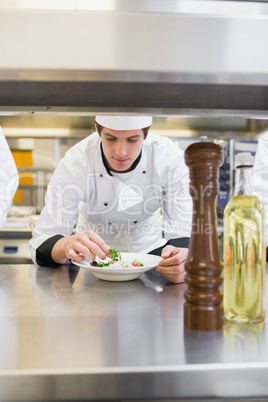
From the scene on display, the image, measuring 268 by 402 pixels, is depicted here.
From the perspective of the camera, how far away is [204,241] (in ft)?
1.94

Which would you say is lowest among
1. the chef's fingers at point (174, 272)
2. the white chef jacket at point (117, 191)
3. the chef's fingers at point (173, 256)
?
the chef's fingers at point (174, 272)

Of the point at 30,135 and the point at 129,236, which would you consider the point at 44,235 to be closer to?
the point at 129,236

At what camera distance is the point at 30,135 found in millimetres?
4273

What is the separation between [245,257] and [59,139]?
12.9 ft

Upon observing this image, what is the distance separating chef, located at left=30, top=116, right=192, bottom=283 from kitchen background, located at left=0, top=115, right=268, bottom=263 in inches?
93.2

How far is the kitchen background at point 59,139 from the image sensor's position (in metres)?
4.20

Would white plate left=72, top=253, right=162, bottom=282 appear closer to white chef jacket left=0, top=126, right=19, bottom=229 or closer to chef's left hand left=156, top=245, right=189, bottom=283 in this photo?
chef's left hand left=156, top=245, right=189, bottom=283

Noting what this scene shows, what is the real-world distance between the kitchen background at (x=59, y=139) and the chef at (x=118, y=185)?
2.37 metres

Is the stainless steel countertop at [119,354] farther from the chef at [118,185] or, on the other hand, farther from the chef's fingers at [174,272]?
the chef at [118,185]

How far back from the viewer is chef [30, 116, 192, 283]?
1.57 m

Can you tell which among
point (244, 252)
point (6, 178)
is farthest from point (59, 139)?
point (244, 252)

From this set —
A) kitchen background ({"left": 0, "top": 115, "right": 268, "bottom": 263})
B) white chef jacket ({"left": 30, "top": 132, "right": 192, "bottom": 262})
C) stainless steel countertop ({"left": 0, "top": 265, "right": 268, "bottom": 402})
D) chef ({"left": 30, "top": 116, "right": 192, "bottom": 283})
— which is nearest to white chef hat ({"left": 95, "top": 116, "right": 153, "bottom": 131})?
A: chef ({"left": 30, "top": 116, "right": 192, "bottom": 283})

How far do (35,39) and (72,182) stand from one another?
4.21 ft

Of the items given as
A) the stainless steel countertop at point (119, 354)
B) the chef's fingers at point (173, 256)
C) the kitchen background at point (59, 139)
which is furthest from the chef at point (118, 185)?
the kitchen background at point (59, 139)
